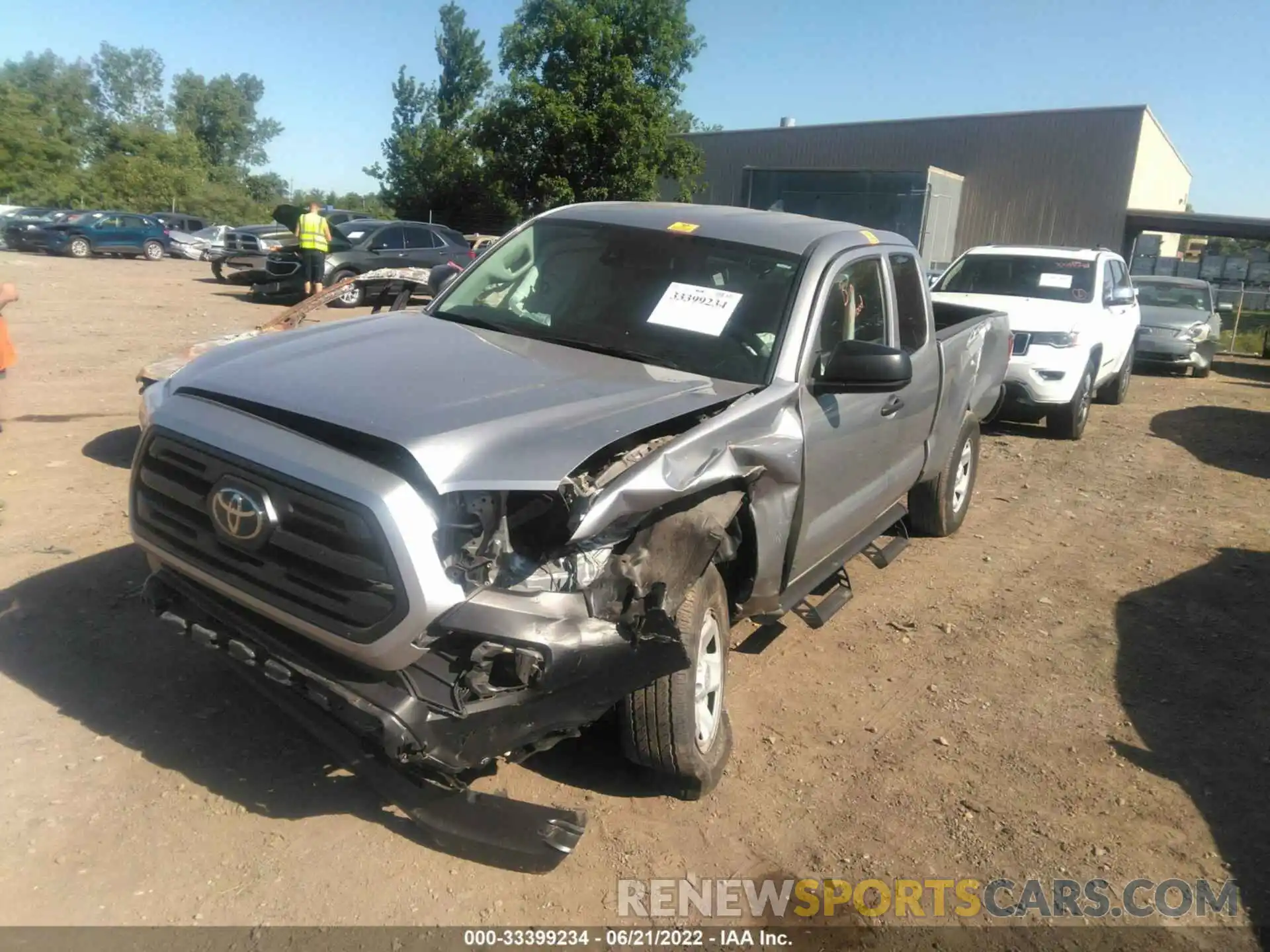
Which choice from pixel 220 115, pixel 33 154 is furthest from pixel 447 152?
pixel 220 115

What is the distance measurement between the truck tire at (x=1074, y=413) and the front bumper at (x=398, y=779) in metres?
8.54

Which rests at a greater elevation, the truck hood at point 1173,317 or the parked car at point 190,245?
the truck hood at point 1173,317

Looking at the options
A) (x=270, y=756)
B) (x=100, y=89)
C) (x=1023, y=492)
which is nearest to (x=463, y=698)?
(x=270, y=756)

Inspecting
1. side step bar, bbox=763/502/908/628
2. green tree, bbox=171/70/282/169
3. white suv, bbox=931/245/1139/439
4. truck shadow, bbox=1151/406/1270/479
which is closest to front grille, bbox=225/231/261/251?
white suv, bbox=931/245/1139/439

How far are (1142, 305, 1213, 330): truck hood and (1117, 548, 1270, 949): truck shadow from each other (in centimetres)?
1145

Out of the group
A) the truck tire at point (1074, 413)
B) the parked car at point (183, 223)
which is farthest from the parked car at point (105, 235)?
the truck tire at point (1074, 413)

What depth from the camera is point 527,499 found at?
113 inches

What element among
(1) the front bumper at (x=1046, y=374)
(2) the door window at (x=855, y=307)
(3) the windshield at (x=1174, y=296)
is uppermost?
(2) the door window at (x=855, y=307)

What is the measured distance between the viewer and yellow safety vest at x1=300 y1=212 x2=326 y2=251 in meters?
15.5

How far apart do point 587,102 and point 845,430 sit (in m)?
26.5

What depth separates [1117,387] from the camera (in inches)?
505

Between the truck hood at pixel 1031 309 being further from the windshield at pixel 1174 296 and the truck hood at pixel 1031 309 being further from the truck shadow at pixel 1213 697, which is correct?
the windshield at pixel 1174 296

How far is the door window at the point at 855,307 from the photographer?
14.1ft

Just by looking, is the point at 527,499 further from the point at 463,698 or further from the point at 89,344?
the point at 89,344
